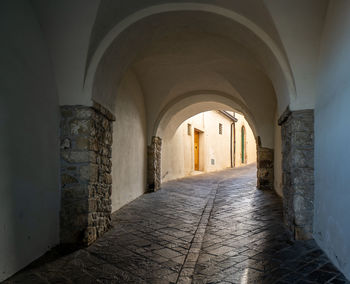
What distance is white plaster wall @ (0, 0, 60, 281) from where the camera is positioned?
8.65 ft

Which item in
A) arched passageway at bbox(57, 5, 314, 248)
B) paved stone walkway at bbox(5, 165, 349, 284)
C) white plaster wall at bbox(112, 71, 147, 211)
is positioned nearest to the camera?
paved stone walkway at bbox(5, 165, 349, 284)

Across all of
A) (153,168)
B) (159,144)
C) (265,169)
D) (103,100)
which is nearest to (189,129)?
(159,144)

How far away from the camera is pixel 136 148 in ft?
24.4

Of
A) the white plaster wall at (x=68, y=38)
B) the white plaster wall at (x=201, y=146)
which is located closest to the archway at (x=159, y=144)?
the white plaster wall at (x=201, y=146)

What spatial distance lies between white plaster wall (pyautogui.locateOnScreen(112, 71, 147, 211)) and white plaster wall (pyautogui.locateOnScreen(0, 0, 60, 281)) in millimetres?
2215

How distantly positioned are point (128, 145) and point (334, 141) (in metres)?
4.60

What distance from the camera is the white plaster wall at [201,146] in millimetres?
11242

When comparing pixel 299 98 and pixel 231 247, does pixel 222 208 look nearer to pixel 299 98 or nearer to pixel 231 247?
pixel 231 247

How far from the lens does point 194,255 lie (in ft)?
10.6

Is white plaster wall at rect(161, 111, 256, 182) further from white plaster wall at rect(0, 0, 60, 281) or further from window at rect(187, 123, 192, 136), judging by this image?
white plaster wall at rect(0, 0, 60, 281)

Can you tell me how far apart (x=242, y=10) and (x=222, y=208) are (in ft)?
11.8

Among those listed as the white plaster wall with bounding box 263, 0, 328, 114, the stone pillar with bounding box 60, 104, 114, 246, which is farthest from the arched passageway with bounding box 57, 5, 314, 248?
the white plaster wall with bounding box 263, 0, 328, 114

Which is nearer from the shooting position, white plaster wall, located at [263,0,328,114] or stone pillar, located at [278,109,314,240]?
white plaster wall, located at [263,0,328,114]

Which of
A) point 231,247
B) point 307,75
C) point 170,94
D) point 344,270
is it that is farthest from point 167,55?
point 344,270
